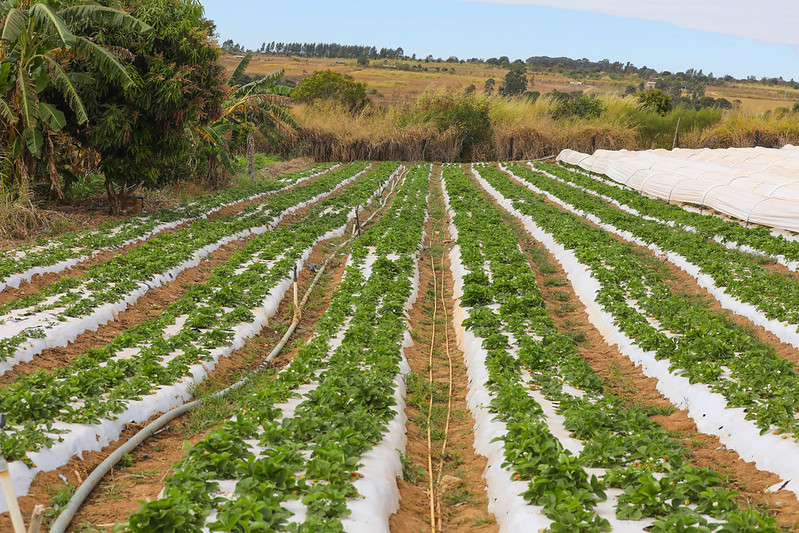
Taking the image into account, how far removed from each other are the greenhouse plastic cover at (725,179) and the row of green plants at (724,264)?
8.45 feet

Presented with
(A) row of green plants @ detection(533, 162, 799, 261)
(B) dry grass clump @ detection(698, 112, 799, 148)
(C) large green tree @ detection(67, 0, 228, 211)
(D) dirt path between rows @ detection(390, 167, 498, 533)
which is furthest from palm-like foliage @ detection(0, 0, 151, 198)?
(B) dry grass clump @ detection(698, 112, 799, 148)

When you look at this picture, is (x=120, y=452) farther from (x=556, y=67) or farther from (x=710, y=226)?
(x=556, y=67)

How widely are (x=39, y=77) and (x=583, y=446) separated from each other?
1568cm

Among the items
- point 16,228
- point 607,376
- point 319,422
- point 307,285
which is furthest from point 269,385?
point 16,228

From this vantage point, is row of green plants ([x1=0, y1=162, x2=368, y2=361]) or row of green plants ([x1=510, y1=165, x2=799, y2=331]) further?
row of green plants ([x1=510, y1=165, x2=799, y2=331])

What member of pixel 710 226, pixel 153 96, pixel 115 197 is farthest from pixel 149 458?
pixel 710 226

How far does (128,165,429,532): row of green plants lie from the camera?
4.54 m

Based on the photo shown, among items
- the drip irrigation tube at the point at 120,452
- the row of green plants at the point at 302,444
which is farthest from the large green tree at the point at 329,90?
the drip irrigation tube at the point at 120,452

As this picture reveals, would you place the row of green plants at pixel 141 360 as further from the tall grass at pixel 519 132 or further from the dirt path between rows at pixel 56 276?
the tall grass at pixel 519 132

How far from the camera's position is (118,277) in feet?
38.0

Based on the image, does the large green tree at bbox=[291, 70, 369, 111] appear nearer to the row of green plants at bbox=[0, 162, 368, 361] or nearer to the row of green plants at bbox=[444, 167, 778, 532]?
the row of green plants at bbox=[0, 162, 368, 361]

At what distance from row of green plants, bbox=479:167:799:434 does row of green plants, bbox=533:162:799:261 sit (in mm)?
1814

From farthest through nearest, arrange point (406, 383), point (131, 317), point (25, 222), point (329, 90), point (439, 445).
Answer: point (329, 90)
point (25, 222)
point (131, 317)
point (406, 383)
point (439, 445)

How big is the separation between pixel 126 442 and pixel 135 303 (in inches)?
201
